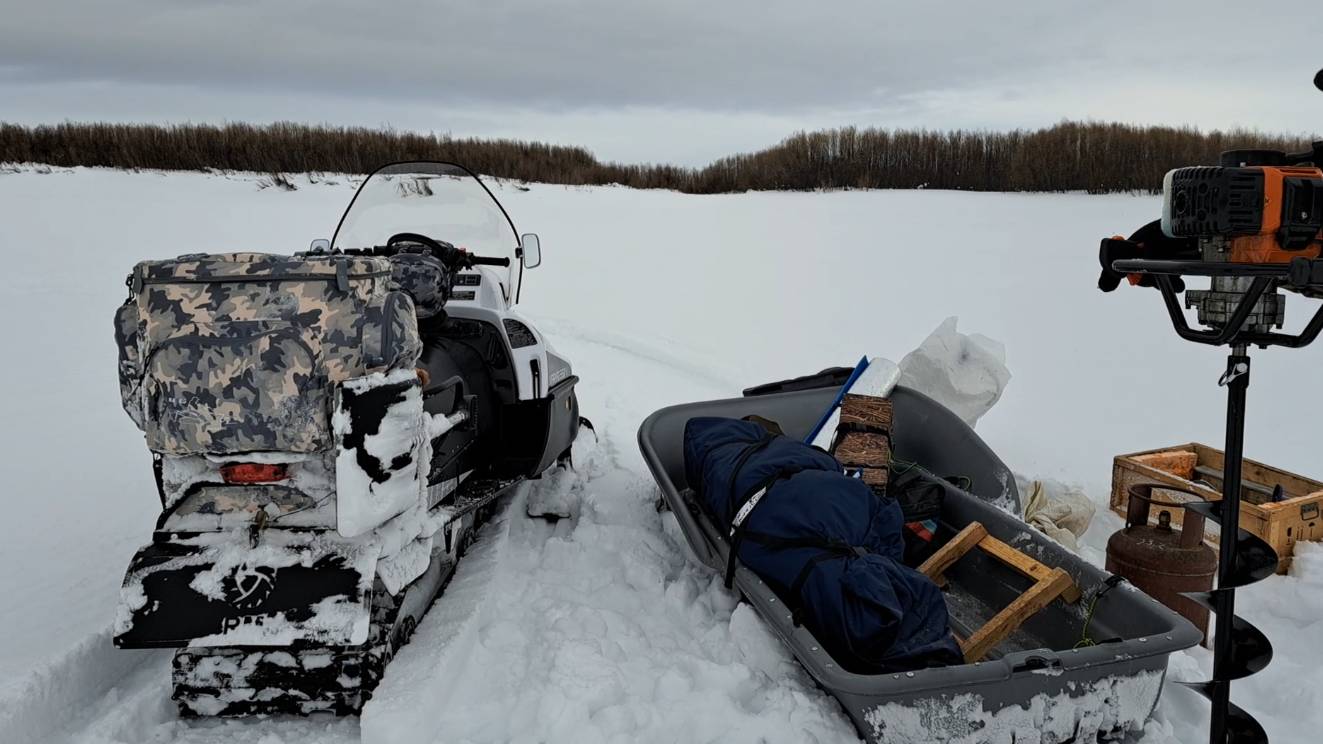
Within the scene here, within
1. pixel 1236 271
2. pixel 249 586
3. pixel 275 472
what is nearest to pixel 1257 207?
pixel 1236 271

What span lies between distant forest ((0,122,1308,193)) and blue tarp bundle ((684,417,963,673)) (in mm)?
13539

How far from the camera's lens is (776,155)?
18781 millimetres

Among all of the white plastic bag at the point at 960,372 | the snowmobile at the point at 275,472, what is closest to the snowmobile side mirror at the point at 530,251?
the snowmobile at the point at 275,472

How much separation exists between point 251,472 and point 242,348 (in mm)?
353

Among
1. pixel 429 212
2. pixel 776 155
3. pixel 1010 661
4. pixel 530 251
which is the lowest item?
pixel 1010 661

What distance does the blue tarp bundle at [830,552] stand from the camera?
86.9 inches

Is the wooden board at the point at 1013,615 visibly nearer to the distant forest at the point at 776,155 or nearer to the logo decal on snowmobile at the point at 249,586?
the logo decal on snowmobile at the point at 249,586

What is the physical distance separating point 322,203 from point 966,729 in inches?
584

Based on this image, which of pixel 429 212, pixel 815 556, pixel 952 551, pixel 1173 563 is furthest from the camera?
pixel 429 212

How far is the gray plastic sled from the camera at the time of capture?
1.99 meters

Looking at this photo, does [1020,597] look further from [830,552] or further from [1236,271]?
[1236,271]

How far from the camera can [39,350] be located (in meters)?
6.55

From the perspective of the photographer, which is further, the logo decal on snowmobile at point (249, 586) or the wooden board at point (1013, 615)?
the wooden board at point (1013, 615)

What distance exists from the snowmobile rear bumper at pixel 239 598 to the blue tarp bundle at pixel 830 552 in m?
1.22
